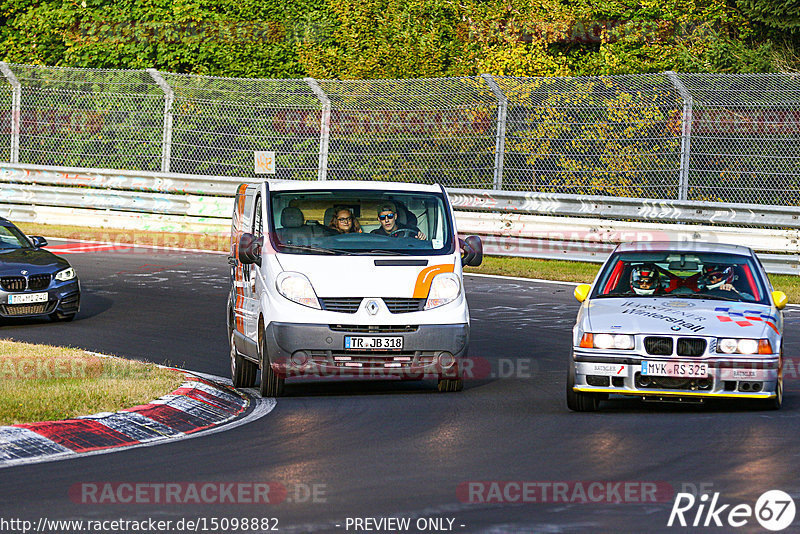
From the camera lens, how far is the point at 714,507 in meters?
7.62

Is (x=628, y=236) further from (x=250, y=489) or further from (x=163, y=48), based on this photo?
(x=163, y=48)

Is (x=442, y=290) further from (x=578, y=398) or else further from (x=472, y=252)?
(x=578, y=398)

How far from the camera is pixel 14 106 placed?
28.5m

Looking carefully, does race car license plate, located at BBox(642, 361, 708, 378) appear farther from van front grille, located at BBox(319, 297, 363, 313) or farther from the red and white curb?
the red and white curb

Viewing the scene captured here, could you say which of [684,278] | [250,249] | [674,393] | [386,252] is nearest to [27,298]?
[250,249]

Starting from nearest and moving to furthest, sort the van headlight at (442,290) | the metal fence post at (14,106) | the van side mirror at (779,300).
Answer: the van side mirror at (779,300)
the van headlight at (442,290)
the metal fence post at (14,106)

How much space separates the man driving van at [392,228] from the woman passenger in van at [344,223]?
0.55 ft

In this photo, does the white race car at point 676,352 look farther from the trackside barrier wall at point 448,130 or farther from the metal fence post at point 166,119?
the metal fence post at point 166,119

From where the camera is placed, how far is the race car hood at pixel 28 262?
17.2 m

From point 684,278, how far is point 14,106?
19412 millimetres

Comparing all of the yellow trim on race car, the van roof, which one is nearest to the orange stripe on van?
the van roof

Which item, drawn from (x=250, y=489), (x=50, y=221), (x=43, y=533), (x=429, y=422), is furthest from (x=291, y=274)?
(x=50, y=221)

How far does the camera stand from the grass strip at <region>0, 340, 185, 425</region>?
10.6 m

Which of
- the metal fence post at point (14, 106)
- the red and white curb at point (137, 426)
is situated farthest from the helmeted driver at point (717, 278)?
the metal fence post at point (14, 106)
